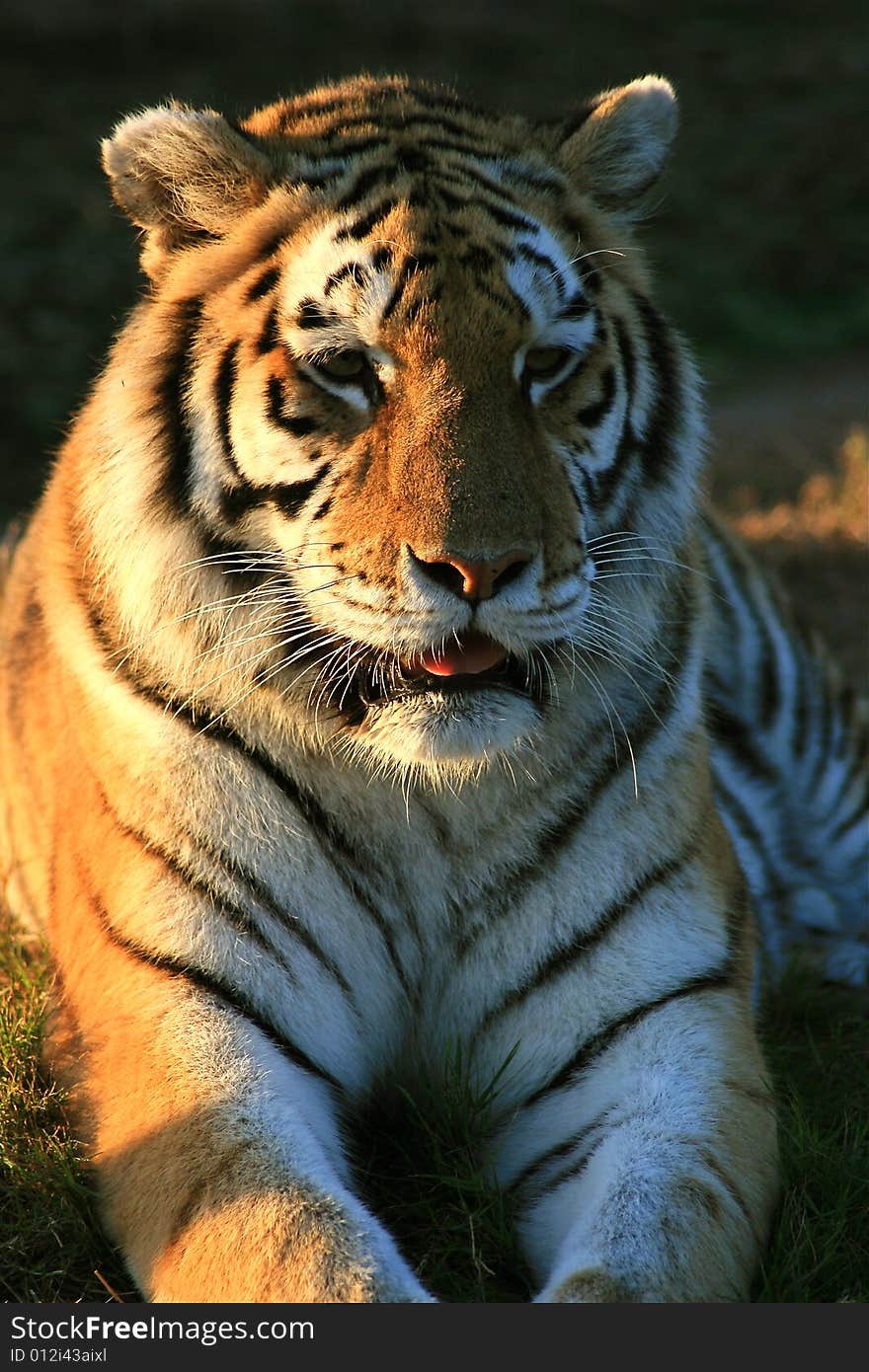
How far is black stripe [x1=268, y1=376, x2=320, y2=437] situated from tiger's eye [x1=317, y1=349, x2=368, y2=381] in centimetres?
7

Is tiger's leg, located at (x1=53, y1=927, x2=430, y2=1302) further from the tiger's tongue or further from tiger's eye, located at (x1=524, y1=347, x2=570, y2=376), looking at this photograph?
tiger's eye, located at (x1=524, y1=347, x2=570, y2=376)

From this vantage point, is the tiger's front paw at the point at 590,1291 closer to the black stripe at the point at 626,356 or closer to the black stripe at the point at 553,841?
the black stripe at the point at 553,841

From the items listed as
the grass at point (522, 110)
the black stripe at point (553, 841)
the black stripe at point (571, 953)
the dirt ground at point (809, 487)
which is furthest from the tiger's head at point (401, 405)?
the grass at point (522, 110)

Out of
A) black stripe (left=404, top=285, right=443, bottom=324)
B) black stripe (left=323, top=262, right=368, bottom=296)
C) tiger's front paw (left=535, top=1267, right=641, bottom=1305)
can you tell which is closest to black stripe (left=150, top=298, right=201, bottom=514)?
black stripe (left=323, top=262, right=368, bottom=296)

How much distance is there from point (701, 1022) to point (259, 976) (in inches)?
24.5

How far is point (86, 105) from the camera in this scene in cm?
1029

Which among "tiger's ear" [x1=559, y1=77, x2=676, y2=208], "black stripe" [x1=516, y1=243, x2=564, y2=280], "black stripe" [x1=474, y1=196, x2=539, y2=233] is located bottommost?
"black stripe" [x1=516, y1=243, x2=564, y2=280]

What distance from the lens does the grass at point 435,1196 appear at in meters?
2.19

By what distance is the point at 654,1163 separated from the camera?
2.16 m

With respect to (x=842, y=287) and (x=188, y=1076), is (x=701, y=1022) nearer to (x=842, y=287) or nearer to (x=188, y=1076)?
(x=188, y=1076)

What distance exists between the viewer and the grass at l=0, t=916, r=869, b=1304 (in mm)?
2186

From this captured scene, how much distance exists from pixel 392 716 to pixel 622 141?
101cm

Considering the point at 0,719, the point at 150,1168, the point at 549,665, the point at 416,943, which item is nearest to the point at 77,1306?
the point at 150,1168

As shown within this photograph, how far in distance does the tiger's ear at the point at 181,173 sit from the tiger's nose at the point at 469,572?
0.65m
